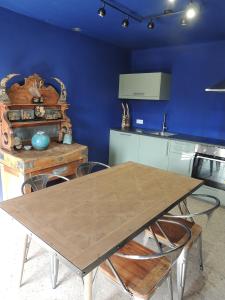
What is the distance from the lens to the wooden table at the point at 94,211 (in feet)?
3.42

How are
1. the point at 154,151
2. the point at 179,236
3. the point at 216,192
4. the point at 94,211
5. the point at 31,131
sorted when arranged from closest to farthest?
the point at 94,211, the point at 179,236, the point at 31,131, the point at 216,192, the point at 154,151

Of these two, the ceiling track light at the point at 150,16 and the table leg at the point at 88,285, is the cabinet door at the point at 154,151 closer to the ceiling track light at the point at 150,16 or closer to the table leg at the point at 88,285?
the ceiling track light at the point at 150,16

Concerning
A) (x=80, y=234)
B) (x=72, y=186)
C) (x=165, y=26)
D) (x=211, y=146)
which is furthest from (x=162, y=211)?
(x=165, y=26)

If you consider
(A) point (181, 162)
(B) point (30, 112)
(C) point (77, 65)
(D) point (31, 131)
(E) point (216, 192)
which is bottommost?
(E) point (216, 192)

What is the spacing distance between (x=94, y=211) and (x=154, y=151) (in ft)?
7.55

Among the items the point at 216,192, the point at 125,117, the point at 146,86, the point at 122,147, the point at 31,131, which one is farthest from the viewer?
the point at 125,117

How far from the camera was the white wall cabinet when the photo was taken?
3533mm

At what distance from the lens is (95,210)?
1389 mm

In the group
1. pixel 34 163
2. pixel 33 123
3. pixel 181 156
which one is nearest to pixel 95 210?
pixel 34 163

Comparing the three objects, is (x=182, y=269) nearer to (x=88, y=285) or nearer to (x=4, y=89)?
(x=88, y=285)

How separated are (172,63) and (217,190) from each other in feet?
7.06

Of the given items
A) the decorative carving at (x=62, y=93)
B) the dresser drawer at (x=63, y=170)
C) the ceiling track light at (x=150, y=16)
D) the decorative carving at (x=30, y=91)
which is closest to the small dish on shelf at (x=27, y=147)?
the dresser drawer at (x=63, y=170)

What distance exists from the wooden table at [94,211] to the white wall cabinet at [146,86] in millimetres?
1951

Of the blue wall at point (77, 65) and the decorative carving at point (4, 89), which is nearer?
the decorative carving at point (4, 89)
